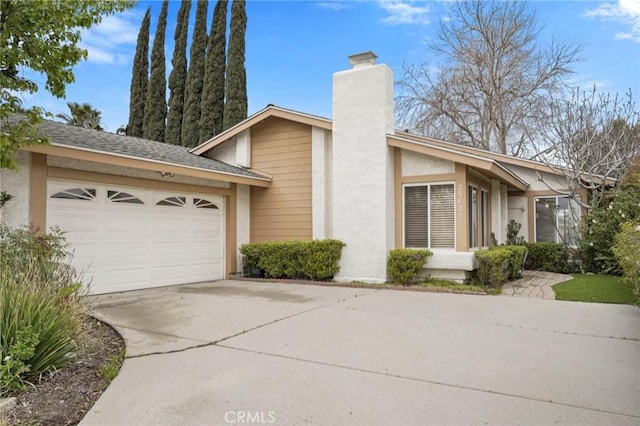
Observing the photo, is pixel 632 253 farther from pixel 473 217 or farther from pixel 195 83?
pixel 195 83

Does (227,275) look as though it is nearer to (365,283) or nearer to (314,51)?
(365,283)

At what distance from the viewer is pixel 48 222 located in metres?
8.30

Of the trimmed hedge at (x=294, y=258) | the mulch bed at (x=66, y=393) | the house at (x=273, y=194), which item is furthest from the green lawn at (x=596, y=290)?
the mulch bed at (x=66, y=393)

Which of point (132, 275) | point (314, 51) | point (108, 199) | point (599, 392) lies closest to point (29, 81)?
point (108, 199)

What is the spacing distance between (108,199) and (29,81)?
4470 mm

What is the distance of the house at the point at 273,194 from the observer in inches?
349

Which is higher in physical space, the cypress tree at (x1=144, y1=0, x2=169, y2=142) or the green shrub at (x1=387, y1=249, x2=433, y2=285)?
the cypress tree at (x1=144, y1=0, x2=169, y2=142)

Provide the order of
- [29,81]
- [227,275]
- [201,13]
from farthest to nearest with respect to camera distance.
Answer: [201,13], [227,275], [29,81]

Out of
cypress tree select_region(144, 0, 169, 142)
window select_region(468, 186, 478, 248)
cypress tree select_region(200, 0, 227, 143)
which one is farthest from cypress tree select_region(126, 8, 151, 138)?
window select_region(468, 186, 478, 248)

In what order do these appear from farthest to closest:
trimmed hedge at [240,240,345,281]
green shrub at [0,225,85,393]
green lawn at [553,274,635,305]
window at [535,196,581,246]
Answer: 1. window at [535,196,581,246]
2. trimmed hedge at [240,240,345,281]
3. green lawn at [553,274,635,305]
4. green shrub at [0,225,85,393]

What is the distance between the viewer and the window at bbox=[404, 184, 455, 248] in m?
10.5

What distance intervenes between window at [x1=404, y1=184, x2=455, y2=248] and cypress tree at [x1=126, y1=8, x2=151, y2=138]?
22294 millimetres

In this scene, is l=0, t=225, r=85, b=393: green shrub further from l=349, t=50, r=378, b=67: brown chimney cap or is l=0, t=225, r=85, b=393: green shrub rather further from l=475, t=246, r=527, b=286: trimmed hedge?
l=349, t=50, r=378, b=67: brown chimney cap

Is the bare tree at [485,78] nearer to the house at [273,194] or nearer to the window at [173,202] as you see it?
the house at [273,194]
